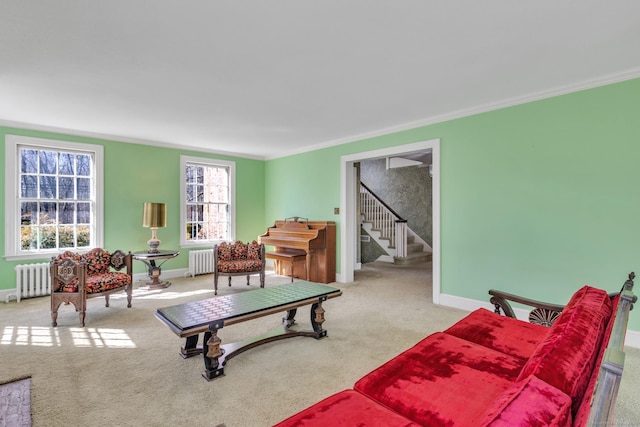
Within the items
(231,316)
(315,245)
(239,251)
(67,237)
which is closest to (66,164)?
(67,237)

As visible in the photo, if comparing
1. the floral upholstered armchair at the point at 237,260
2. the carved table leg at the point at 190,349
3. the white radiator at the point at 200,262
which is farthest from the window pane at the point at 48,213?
the carved table leg at the point at 190,349

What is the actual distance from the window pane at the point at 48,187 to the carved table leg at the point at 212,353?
4136mm

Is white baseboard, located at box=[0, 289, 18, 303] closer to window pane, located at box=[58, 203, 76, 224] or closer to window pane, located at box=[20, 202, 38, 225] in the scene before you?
window pane, located at box=[20, 202, 38, 225]

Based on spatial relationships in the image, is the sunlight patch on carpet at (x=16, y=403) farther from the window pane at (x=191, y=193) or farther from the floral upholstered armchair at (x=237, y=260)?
the window pane at (x=191, y=193)

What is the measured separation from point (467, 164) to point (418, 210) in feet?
15.2

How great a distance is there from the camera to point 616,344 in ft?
3.01

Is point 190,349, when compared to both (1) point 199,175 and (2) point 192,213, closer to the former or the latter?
(2) point 192,213

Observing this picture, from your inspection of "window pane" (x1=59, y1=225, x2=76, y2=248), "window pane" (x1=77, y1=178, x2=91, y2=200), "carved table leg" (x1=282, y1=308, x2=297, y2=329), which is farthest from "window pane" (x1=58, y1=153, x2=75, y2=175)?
"carved table leg" (x1=282, y1=308, x2=297, y2=329)

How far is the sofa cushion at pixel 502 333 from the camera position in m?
1.81

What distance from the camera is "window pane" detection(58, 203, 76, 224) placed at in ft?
15.5

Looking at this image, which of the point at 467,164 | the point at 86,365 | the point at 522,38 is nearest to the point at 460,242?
the point at 467,164

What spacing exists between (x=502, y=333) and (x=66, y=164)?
598 centimetres

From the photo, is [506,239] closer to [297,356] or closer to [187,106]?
[297,356]

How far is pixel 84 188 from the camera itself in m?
4.89
